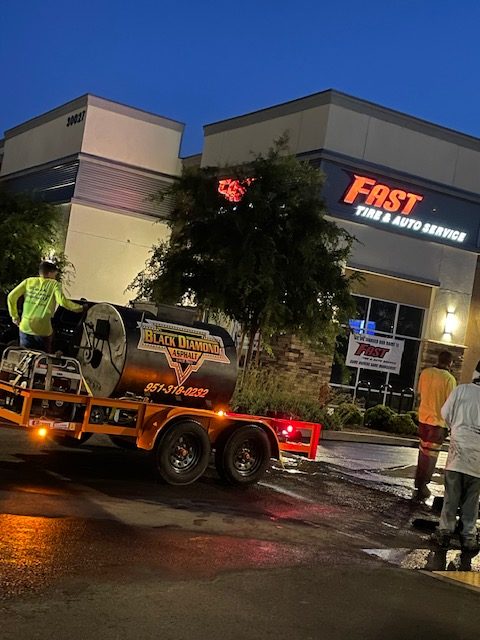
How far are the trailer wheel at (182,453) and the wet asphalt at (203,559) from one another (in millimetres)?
203

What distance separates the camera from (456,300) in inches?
989

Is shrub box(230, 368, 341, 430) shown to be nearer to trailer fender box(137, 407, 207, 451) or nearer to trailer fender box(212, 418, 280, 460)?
trailer fender box(212, 418, 280, 460)

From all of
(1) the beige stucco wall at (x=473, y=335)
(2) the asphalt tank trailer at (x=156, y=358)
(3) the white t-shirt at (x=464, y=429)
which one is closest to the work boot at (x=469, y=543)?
(3) the white t-shirt at (x=464, y=429)

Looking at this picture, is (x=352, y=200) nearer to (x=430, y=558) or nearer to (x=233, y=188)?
(x=233, y=188)

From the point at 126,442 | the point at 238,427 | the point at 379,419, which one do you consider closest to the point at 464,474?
the point at 238,427

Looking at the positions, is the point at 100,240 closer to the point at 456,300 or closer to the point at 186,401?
the point at 456,300

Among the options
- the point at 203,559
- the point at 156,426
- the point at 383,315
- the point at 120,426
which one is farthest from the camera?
the point at 383,315

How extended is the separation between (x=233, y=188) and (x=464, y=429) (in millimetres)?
9902

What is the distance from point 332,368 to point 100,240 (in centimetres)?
884

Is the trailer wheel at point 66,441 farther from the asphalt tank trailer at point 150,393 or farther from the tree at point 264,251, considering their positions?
the tree at point 264,251

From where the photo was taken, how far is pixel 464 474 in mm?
8391

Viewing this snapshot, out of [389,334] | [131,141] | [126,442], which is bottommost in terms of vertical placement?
[126,442]

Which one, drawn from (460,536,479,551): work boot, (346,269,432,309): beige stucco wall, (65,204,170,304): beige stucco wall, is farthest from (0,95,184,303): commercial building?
(460,536,479,551): work boot

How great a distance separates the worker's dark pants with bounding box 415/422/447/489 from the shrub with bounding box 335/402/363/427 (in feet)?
25.7
